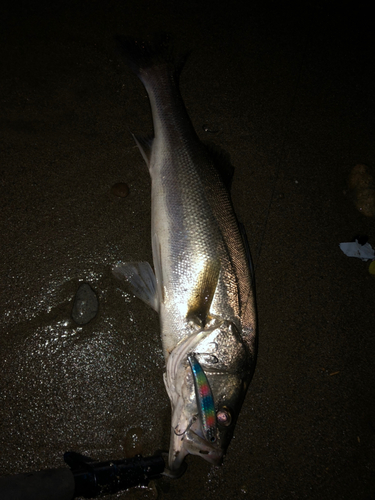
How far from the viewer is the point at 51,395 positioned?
2121 millimetres

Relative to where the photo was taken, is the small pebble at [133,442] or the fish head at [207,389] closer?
the fish head at [207,389]

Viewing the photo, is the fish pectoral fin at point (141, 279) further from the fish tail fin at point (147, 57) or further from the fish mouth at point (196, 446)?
the fish tail fin at point (147, 57)

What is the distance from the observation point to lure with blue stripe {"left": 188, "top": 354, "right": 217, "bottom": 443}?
5.67 ft

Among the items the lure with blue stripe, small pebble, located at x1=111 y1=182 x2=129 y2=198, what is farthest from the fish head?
small pebble, located at x1=111 y1=182 x2=129 y2=198

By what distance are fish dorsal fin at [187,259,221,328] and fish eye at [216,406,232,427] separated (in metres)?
0.52

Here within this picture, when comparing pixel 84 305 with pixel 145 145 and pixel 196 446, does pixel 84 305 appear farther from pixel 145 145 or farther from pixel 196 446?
pixel 145 145

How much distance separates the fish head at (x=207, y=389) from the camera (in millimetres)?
1759

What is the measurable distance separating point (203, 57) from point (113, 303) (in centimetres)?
238

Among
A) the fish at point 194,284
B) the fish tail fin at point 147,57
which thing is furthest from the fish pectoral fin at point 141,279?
the fish tail fin at point 147,57

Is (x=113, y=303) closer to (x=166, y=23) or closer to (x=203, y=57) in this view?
(x=203, y=57)

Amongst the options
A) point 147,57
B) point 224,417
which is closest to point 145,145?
point 147,57

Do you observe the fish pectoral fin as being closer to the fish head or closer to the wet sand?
the wet sand

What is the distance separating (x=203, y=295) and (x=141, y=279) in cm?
51

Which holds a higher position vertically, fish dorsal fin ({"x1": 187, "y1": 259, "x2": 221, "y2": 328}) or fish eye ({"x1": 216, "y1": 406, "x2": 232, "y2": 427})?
fish dorsal fin ({"x1": 187, "y1": 259, "x2": 221, "y2": 328})
